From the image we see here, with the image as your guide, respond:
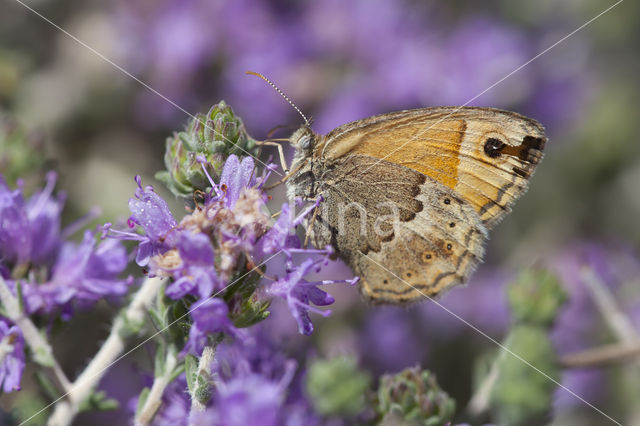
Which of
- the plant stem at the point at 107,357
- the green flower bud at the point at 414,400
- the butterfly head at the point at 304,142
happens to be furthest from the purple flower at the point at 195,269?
the butterfly head at the point at 304,142

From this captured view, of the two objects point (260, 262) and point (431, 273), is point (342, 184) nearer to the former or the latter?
point (431, 273)

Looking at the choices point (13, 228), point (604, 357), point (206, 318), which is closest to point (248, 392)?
point (206, 318)

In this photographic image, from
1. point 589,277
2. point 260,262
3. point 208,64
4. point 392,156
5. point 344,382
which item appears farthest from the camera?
point 208,64

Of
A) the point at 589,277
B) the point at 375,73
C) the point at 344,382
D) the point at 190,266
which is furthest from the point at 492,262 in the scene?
the point at 190,266

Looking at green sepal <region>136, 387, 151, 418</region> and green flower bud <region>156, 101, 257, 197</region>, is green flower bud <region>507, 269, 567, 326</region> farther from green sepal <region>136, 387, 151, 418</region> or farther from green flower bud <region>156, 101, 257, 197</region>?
green sepal <region>136, 387, 151, 418</region>

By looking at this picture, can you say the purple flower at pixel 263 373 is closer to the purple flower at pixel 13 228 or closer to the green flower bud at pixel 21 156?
the purple flower at pixel 13 228

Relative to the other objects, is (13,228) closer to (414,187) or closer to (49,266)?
(49,266)
